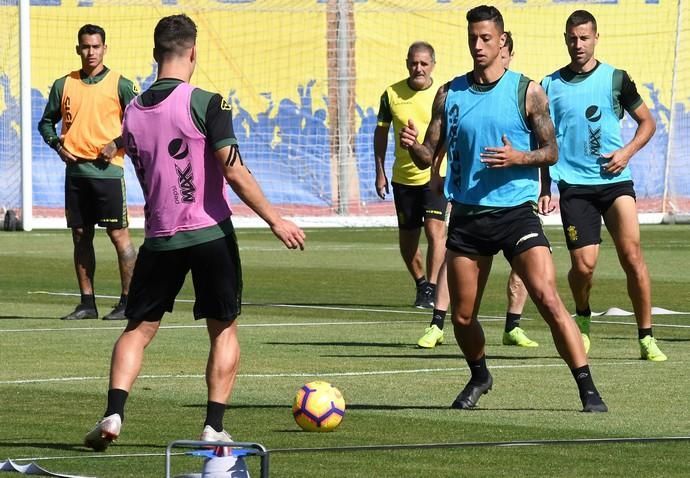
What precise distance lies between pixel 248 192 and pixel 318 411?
4.19ft

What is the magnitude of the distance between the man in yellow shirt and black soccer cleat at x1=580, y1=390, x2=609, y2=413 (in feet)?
23.7

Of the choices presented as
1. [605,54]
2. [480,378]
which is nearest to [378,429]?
[480,378]

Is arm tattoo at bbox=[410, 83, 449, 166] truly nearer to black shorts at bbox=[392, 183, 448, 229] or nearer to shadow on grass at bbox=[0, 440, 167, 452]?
shadow on grass at bbox=[0, 440, 167, 452]

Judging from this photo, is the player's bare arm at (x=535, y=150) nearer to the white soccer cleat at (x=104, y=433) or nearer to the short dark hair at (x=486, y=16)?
the short dark hair at (x=486, y=16)

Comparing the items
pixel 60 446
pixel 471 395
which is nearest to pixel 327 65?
pixel 471 395

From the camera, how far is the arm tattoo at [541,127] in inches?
403

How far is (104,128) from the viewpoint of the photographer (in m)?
16.6

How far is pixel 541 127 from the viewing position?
1031 cm

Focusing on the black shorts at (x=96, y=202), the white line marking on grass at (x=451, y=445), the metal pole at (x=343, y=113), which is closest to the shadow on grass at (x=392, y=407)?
the white line marking on grass at (x=451, y=445)

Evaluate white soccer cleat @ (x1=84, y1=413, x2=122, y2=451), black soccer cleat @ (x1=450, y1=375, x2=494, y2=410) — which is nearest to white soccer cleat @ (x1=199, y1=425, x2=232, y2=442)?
white soccer cleat @ (x1=84, y1=413, x2=122, y2=451)

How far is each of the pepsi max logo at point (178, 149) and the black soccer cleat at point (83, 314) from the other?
26.0ft

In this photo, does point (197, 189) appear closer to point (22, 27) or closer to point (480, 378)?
point (480, 378)

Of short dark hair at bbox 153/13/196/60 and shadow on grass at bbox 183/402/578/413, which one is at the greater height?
short dark hair at bbox 153/13/196/60

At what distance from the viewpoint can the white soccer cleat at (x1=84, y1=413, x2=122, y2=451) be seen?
843 cm
